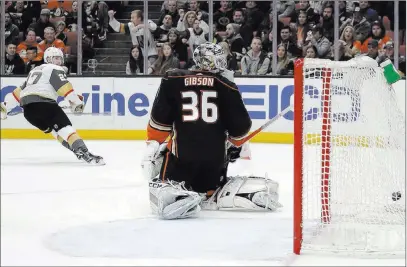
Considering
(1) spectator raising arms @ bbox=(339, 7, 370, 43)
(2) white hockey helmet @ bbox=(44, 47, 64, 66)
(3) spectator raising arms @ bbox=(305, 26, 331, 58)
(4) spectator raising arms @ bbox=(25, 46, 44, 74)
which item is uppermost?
(1) spectator raising arms @ bbox=(339, 7, 370, 43)

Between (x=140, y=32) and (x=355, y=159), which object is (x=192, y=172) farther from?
(x=140, y=32)

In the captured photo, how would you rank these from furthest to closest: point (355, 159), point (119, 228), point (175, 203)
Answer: point (175, 203), point (119, 228), point (355, 159)

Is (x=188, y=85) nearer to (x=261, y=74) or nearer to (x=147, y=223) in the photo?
(x=147, y=223)

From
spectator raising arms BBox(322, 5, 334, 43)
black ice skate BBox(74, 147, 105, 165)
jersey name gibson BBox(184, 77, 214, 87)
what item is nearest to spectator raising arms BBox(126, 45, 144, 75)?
spectator raising arms BBox(322, 5, 334, 43)

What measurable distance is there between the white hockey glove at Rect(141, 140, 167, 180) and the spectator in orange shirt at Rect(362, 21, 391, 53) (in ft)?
16.4

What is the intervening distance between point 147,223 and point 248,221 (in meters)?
0.50

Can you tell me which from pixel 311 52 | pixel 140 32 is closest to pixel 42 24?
pixel 140 32

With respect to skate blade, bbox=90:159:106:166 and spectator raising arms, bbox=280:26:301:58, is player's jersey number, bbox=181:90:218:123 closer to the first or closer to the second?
skate blade, bbox=90:159:106:166

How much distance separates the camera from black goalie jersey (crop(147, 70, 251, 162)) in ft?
15.5

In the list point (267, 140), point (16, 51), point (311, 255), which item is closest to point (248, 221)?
point (311, 255)

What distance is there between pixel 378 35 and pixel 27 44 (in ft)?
12.5

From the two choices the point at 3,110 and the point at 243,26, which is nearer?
the point at 3,110

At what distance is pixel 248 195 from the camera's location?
4891 millimetres

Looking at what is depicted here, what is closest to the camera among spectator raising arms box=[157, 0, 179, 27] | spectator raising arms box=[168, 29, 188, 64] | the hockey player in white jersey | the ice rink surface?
the ice rink surface
